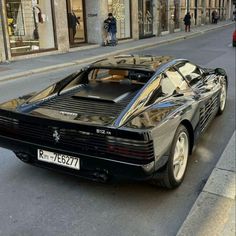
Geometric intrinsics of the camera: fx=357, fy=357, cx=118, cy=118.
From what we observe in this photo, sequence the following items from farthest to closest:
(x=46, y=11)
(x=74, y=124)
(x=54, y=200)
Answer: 1. (x=46, y=11)
2. (x=54, y=200)
3. (x=74, y=124)

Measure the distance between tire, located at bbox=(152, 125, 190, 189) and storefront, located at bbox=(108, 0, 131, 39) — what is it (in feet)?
61.8

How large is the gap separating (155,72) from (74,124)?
126 cm

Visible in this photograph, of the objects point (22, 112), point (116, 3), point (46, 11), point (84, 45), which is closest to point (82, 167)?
point (22, 112)

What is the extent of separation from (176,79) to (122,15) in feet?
64.8

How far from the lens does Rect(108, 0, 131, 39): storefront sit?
21.9 metres

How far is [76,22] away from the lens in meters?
19.7

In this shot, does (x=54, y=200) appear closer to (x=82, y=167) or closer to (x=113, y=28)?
(x=82, y=167)

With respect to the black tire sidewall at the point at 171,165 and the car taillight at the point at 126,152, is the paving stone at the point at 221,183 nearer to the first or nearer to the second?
the black tire sidewall at the point at 171,165

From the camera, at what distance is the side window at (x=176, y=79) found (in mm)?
4248

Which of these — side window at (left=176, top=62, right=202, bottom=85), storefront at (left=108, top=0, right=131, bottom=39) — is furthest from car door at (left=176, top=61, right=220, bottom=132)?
storefront at (left=108, top=0, right=131, bottom=39)

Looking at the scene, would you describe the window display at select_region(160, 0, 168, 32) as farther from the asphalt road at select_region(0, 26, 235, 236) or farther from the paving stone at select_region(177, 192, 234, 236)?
the paving stone at select_region(177, 192, 234, 236)

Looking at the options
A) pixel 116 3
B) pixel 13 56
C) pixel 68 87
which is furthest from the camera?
pixel 116 3

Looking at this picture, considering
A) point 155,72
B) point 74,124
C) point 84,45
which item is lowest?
point 84,45

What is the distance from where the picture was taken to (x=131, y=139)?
3.12 metres
